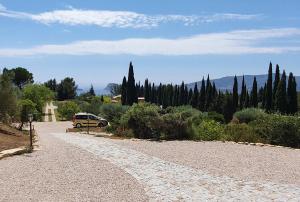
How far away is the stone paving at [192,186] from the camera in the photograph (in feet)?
30.5

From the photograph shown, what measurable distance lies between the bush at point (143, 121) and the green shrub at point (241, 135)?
10.9 ft

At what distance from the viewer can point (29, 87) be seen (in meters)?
72.3

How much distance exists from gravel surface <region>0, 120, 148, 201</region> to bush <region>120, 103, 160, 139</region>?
721 cm

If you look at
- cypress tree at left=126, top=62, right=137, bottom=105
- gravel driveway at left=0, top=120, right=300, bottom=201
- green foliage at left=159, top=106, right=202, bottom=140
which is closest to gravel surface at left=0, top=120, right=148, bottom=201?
gravel driveway at left=0, top=120, right=300, bottom=201

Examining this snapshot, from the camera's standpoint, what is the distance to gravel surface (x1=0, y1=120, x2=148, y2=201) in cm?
920

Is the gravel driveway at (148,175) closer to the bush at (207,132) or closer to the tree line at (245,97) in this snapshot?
the bush at (207,132)

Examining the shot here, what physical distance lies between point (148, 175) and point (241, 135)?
31.7ft

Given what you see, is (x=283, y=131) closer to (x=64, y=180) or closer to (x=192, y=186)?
(x=192, y=186)

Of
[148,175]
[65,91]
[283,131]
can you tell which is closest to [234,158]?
[148,175]

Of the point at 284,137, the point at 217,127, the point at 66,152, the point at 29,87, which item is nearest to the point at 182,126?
the point at 217,127

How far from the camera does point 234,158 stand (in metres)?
14.4

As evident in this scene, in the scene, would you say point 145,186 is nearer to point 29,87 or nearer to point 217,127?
point 217,127

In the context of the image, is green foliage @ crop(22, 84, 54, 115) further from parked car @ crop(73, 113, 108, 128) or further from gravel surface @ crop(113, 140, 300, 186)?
gravel surface @ crop(113, 140, 300, 186)

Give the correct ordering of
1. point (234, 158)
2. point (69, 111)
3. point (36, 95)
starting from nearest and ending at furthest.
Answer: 1. point (234, 158)
2. point (69, 111)
3. point (36, 95)
